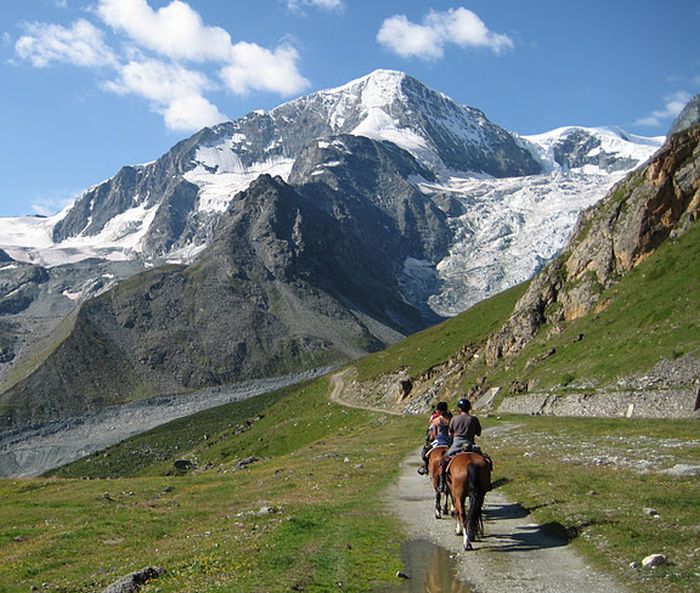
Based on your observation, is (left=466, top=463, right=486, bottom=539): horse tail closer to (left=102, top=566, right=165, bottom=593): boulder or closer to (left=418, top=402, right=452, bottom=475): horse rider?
(left=418, top=402, right=452, bottom=475): horse rider

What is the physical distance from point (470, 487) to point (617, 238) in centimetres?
7924

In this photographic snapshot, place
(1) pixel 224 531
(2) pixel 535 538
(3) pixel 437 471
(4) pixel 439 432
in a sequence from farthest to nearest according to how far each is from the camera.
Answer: (4) pixel 439 432 < (1) pixel 224 531 < (3) pixel 437 471 < (2) pixel 535 538

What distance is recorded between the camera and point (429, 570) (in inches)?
716

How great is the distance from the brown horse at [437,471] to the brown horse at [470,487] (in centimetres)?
331

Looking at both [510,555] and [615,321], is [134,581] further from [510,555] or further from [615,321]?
[615,321]

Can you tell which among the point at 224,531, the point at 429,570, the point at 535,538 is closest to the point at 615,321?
the point at 535,538

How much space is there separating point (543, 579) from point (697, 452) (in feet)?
63.8

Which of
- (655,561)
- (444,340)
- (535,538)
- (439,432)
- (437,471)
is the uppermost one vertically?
(444,340)

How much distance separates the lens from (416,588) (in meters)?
16.6

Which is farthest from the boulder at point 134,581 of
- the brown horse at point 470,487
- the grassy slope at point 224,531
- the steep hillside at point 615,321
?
Answer: the steep hillside at point 615,321

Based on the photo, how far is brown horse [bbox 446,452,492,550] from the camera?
20.2 meters

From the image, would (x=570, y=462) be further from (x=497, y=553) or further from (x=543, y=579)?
(x=543, y=579)

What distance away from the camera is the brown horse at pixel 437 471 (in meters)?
25.1

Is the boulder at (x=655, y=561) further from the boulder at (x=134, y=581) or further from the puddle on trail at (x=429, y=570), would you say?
the boulder at (x=134, y=581)
